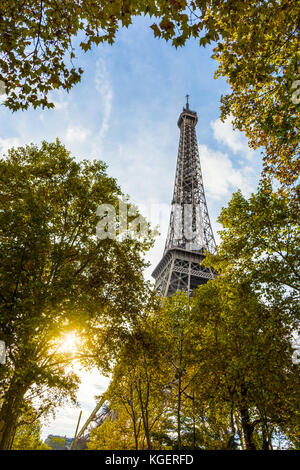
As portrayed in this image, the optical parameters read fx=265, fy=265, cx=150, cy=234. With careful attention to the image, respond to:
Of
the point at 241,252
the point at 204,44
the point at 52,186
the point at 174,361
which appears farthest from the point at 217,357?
the point at 204,44

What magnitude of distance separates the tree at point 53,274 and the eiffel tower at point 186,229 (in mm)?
20092

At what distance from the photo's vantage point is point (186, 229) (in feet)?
154

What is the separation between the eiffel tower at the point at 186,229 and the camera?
36094mm

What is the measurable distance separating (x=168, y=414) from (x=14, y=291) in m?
15.6

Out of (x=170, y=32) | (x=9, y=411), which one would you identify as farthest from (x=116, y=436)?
(x=170, y=32)

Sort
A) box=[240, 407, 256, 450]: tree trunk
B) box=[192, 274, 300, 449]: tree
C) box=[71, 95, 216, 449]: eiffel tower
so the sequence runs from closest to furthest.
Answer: box=[192, 274, 300, 449]: tree → box=[240, 407, 256, 450]: tree trunk → box=[71, 95, 216, 449]: eiffel tower

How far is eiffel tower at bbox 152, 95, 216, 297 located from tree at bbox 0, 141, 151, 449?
65.9 feet

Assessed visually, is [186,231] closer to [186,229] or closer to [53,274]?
[186,229]

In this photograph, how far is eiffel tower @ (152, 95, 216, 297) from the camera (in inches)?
1421

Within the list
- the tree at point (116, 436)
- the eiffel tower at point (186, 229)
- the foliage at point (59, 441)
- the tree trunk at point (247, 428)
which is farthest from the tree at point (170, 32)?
the foliage at point (59, 441)

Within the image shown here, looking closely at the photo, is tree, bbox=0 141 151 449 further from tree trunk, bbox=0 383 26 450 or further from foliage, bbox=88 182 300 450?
foliage, bbox=88 182 300 450

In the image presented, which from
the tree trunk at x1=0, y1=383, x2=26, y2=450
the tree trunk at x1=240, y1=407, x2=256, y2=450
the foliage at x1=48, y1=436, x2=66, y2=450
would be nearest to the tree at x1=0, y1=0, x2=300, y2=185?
the tree trunk at x1=0, y1=383, x2=26, y2=450

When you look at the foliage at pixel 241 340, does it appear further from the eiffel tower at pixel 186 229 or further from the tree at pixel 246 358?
the eiffel tower at pixel 186 229

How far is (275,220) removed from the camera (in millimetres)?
9477
